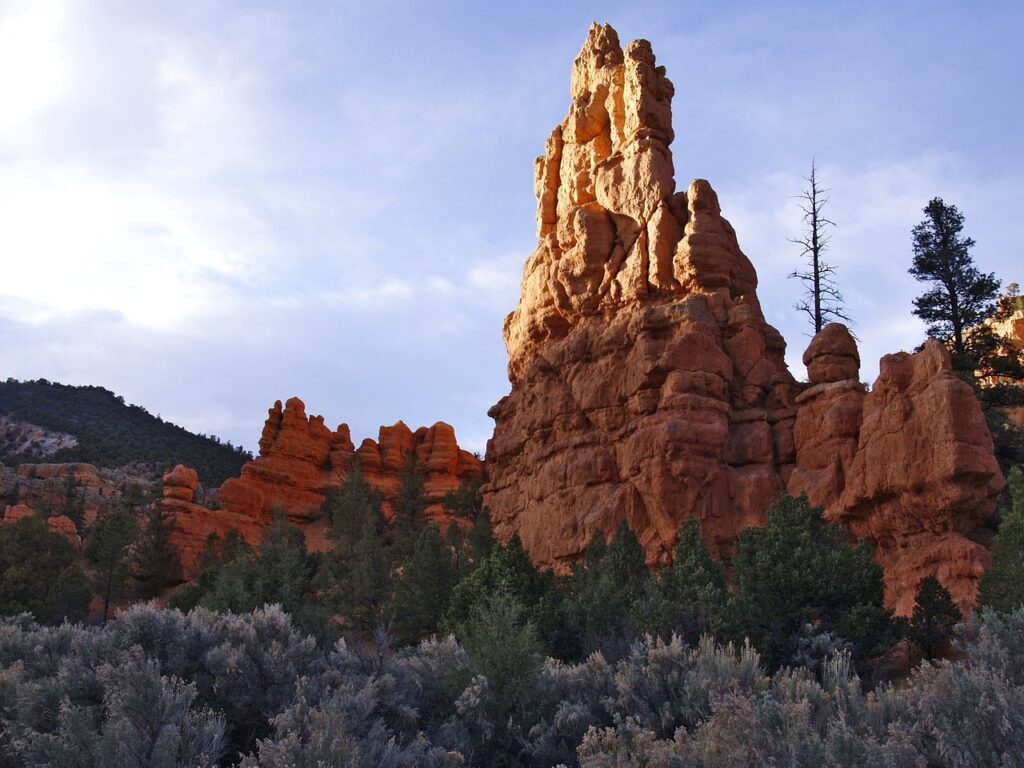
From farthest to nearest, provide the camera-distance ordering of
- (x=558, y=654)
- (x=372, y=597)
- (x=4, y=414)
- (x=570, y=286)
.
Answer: (x=4, y=414) < (x=570, y=286) < (x=372, y=597) < (x=558, y=654)

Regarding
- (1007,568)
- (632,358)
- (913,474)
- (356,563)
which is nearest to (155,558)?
(356,563)

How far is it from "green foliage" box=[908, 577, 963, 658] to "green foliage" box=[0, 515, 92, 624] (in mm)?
35051

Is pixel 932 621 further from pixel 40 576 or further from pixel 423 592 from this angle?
pixel 40 576

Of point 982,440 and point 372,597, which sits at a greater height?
point 982,440

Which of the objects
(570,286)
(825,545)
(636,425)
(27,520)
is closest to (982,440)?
(825,545)

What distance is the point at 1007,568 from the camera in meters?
22.4

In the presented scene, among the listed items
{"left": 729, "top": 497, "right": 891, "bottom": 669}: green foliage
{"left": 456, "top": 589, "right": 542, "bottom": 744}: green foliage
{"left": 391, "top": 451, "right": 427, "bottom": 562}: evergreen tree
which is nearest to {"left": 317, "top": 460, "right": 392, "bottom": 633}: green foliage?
{"left": 391, "top": 451, "right": 427, "bottom": 562}: evergreen tree

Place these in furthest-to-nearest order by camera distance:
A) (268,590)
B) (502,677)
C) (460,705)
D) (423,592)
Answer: (423,592) < (268,590) < (502,677) < (460,705)

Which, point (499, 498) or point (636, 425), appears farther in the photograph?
point (499, 498)

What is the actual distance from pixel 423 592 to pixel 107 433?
8329 centimetres

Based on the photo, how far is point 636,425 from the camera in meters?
39.4

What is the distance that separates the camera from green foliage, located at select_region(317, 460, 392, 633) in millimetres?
38500

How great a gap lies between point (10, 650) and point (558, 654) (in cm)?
1482

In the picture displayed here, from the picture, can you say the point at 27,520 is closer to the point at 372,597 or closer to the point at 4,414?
the point at 372,597
